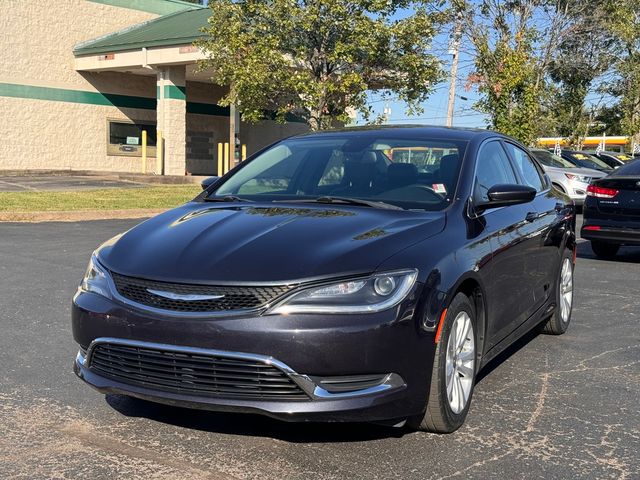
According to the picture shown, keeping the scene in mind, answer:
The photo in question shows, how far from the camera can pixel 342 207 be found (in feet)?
14.3

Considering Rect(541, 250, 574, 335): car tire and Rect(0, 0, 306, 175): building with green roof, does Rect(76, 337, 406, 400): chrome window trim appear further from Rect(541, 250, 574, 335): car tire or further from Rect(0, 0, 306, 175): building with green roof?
Rect(0, 0, 306, 175): building with green roof

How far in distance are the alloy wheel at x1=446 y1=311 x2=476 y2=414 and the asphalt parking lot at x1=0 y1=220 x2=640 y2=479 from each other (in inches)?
7.3

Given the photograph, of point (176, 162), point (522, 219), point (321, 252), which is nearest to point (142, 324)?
point (321, 252)

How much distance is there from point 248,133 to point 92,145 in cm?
737

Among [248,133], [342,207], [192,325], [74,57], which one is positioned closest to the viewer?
[192,325]

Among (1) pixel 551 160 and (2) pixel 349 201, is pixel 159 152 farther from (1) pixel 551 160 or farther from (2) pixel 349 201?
(2) pixel 349 201

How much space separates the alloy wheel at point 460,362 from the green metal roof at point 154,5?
28.6 meters

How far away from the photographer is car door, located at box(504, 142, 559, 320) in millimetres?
5199

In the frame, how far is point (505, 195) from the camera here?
447cm

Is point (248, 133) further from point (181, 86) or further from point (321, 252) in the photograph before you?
point (321, 252)

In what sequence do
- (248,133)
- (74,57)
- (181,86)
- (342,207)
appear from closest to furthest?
(342,207) → (181,86) → (74,57) → (248,133)

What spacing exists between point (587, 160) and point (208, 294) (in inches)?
818

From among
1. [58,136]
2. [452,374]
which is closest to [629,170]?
[452,374]

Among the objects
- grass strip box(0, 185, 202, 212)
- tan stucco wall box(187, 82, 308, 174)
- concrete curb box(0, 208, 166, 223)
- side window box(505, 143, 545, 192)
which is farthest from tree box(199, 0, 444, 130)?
side window box(505, 143, 545, 192)
